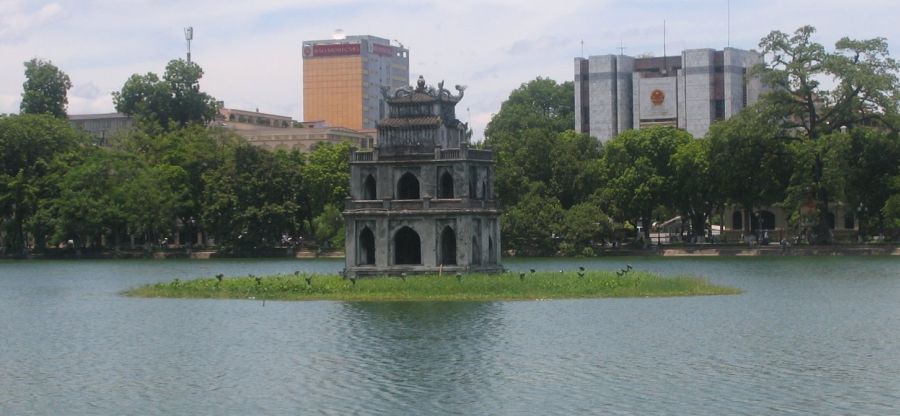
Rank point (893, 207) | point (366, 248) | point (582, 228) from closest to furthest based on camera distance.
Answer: point (366, 248) < point (893, 207) < point (582, 228)

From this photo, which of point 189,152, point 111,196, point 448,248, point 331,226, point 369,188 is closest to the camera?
point 448,248

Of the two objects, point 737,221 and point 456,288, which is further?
point 737,221

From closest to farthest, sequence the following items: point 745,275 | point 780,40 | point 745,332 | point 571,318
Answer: point 745,332 < point 571,318 < point 745,275 < point 780,40

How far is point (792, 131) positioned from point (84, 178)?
61.3m

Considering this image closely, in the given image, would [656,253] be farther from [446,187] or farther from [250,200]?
[446,187]

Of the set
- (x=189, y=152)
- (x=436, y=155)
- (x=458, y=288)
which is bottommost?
(x=458, y=288)

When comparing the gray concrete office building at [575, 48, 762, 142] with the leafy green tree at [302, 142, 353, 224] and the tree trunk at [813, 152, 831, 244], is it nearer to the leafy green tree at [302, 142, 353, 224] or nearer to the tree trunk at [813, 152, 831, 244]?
the leafy green tree at [302, 142, 353, 224]

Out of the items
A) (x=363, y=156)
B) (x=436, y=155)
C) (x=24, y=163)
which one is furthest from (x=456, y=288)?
(x=24, y=163)

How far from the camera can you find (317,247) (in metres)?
133

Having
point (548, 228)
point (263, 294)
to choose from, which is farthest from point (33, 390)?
point (548, 228)

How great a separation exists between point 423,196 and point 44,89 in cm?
10716

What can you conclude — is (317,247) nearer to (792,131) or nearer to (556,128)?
(792,131)

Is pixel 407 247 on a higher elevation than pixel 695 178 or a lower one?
lower

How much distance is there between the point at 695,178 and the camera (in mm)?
124000
